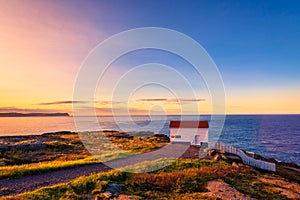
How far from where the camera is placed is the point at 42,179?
1523 centimetres

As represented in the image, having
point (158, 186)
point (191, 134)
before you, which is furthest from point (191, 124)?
point (158, 186)

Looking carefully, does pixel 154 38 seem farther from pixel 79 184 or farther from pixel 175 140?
pixel 175 140

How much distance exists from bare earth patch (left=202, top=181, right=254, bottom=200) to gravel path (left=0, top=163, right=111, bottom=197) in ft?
27.4

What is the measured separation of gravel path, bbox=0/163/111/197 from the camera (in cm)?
1312

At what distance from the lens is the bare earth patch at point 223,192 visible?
12102 millimetres

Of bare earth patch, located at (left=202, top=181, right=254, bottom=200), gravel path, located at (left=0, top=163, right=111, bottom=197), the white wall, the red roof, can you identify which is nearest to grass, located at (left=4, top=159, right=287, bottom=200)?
bare earth patch, located at (left=202, top=181, right=254, bottom=200)

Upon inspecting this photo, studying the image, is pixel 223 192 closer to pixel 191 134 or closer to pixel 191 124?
pixel 191 134

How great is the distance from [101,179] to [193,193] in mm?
5352

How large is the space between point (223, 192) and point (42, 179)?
10.9m

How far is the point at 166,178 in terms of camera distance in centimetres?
1490

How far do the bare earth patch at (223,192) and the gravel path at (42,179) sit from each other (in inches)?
329

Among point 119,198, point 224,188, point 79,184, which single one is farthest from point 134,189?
point 224,188

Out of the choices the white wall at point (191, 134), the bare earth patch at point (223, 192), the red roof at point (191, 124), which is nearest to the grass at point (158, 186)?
the bare earth patch at point (223, 192)

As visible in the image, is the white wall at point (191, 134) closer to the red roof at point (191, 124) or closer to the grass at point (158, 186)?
the red roof at point (191, 124)
